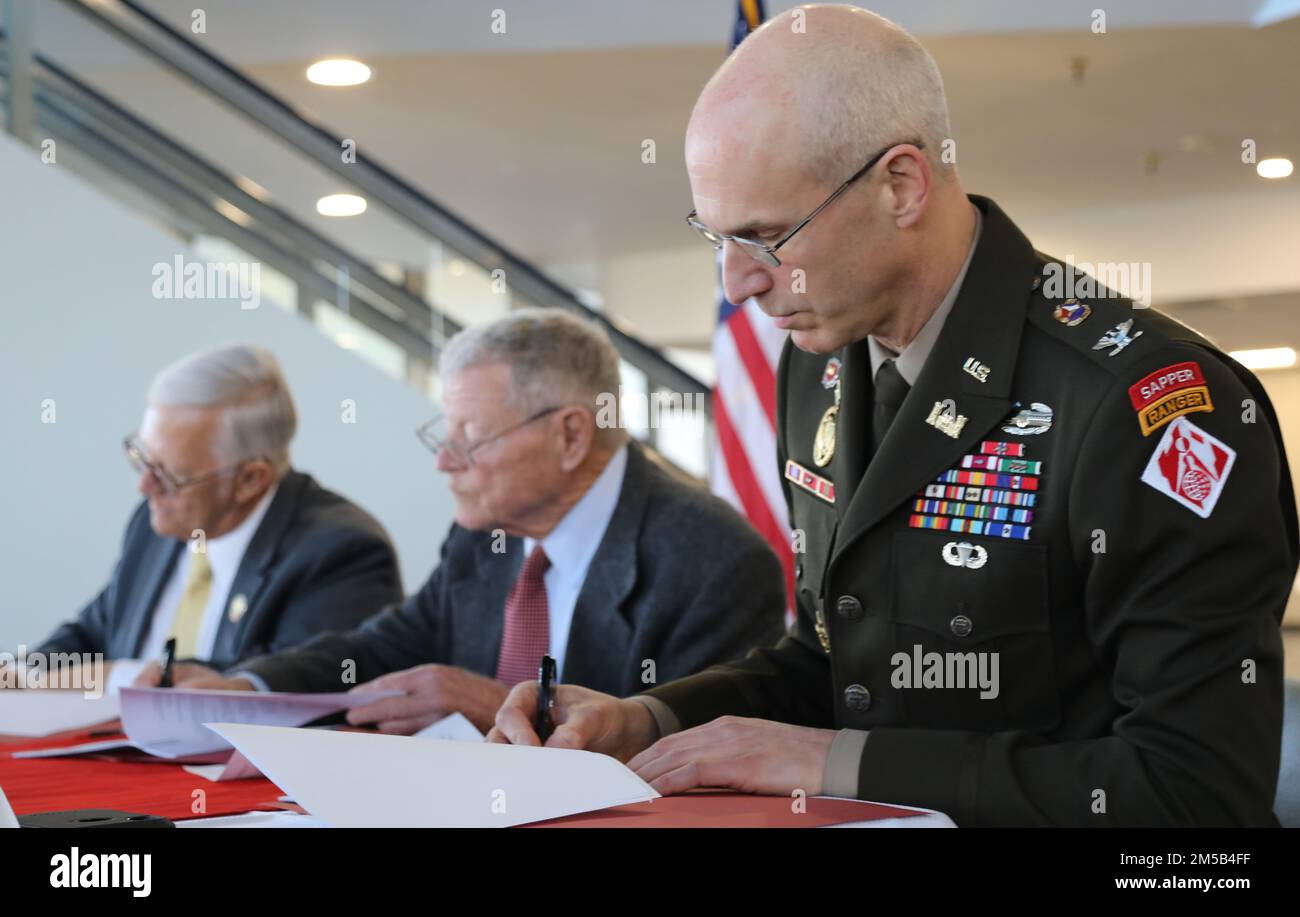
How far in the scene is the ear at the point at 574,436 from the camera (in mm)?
2389

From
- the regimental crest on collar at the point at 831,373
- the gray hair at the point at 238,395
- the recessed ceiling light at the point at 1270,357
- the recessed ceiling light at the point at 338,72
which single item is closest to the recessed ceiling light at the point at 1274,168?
the recessed ceiling light at the point at 1270,357

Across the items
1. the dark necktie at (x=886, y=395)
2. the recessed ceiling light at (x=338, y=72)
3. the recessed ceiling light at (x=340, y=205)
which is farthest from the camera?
the recessed ceiling light at (x=338, y=72)

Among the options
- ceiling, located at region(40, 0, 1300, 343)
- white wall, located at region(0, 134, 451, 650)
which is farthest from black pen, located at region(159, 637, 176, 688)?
ceiling, located at region(40, 0, 1300, 343)

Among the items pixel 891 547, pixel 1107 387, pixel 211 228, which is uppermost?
pixel 211 228

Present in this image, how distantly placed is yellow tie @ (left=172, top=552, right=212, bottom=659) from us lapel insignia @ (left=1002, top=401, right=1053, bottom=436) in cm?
204

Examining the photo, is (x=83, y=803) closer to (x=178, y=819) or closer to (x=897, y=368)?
(x=178, y=819)

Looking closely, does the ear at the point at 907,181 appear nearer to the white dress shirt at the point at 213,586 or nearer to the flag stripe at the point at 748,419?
the white dress shirt at the point at 213,586

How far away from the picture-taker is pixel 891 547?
142 centimetres

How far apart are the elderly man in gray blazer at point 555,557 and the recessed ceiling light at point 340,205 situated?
7.88ft

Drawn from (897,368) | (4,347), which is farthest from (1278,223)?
(897,368)

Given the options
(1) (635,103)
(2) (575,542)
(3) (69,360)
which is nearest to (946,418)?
(2) (575,542)

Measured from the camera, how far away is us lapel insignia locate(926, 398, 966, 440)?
1.40 metres

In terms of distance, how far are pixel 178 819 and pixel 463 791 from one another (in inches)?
11.6

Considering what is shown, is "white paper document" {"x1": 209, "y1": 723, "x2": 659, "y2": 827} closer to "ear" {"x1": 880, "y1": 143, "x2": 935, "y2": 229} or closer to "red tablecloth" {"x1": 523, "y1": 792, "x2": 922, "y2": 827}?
"red tablecloth" {"x1": 523, "y1": 792, "x2": 922, "y2": 827}
